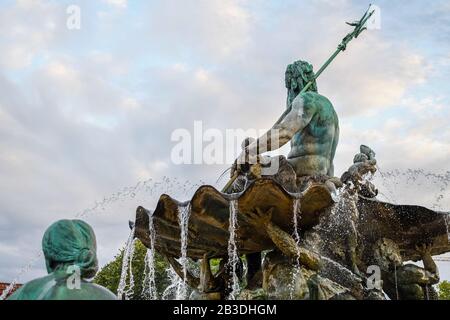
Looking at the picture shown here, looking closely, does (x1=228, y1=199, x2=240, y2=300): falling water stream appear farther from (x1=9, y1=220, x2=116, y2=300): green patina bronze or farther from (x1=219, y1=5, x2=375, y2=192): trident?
(x1=9, y1=220, x2=116, y2=300): green patina bronze

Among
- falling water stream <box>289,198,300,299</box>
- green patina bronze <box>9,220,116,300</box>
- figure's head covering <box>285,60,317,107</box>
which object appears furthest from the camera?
figure's head covering <box>285,60,317,107</box>

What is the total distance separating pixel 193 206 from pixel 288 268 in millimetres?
1395

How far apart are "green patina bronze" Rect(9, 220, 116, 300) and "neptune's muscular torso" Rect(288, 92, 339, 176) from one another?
4.61 metres

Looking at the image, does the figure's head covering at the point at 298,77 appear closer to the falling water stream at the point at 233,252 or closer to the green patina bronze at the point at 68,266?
the falling water stream at the point at 233,252

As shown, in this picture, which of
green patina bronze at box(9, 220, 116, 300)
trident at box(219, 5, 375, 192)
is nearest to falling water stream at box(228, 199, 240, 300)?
trident at box(219, 5, 375, 192)

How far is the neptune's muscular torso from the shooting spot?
7.87 metres

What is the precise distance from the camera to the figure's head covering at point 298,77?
8.55 metres

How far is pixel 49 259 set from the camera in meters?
3.57

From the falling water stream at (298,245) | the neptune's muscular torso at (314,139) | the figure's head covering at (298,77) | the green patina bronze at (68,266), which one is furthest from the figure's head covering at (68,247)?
the figure's head covering at (298,77)

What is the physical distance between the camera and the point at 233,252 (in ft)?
25.8

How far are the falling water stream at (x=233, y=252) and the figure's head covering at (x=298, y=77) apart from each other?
223 centimetres

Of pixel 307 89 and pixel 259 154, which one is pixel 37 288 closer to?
pixel 259 154

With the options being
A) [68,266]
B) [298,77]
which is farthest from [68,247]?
[298,77]

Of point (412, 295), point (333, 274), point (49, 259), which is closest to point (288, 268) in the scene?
point (333, 274)
